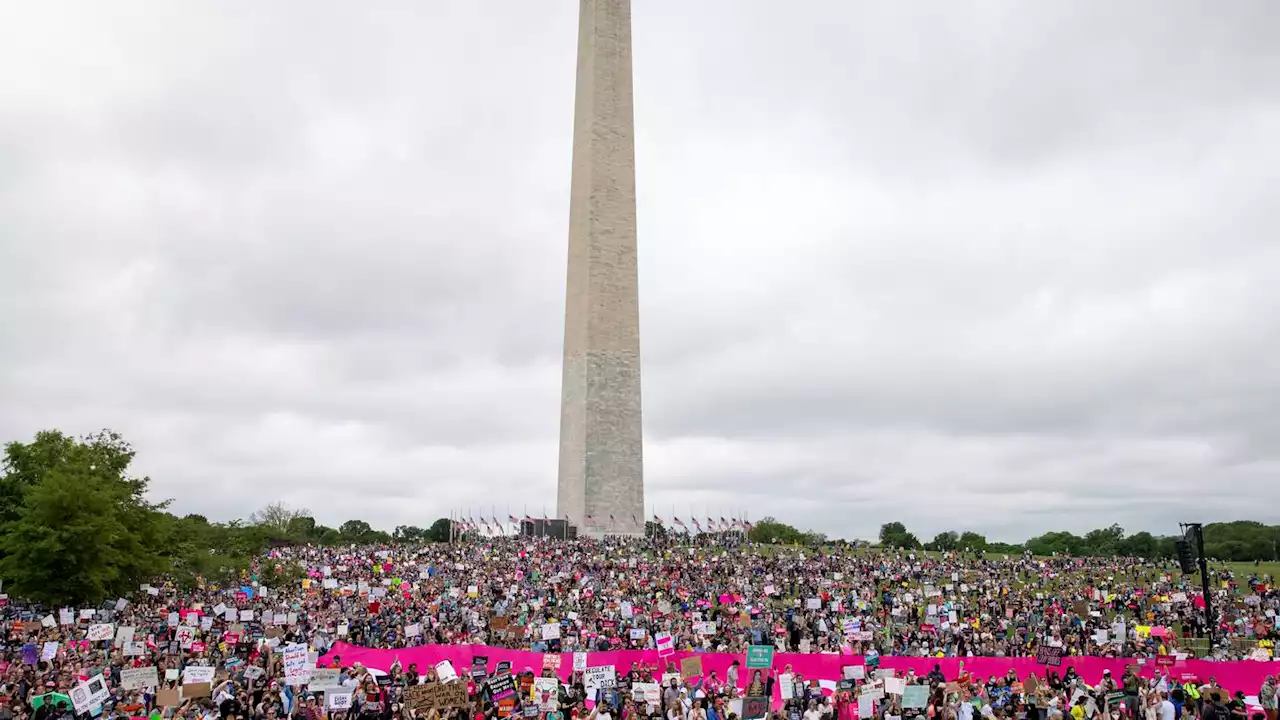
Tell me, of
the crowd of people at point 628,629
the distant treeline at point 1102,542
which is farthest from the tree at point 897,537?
the crowd of people at point 628,629

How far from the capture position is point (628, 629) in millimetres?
33469

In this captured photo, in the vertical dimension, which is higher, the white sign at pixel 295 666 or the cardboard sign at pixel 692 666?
the white sign at pixel 295 666

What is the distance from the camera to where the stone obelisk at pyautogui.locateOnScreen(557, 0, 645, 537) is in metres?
63.1

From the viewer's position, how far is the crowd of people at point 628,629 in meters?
19.9

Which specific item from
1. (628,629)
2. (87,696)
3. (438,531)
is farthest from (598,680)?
(438,531)

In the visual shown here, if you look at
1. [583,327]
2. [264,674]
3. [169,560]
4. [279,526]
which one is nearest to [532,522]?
[583,327]

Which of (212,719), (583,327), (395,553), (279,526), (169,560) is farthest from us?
(279,526)

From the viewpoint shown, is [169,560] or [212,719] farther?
[169,560]

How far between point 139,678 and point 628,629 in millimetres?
15355

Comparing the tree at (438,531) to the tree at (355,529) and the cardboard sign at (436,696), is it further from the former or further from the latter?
the cardboard sign at (436,696)

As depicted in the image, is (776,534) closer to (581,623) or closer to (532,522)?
(532,522)

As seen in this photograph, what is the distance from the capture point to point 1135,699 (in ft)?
69.1

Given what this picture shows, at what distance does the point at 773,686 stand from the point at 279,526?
358 ft

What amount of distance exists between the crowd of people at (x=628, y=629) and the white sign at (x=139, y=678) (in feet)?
0.22
